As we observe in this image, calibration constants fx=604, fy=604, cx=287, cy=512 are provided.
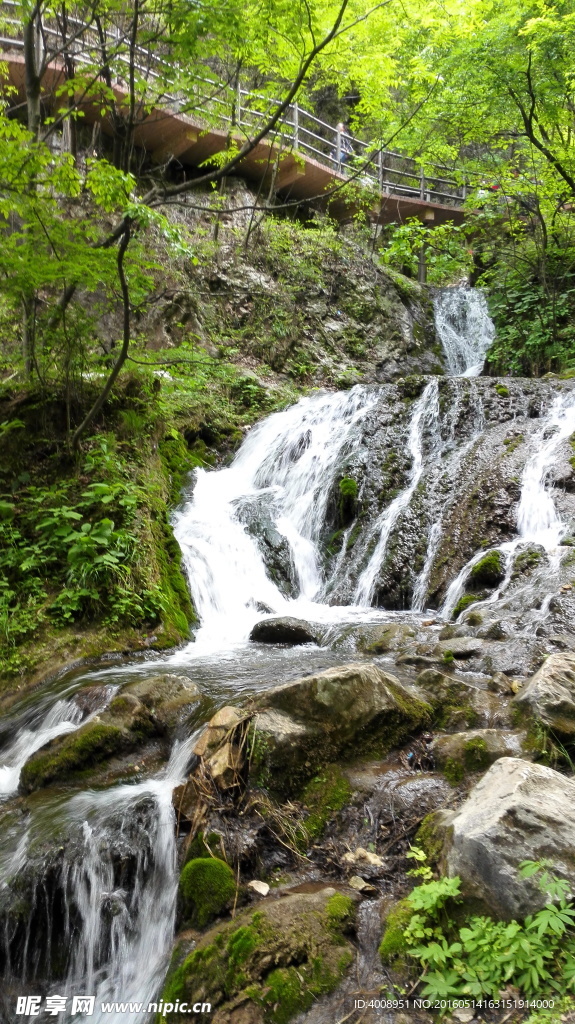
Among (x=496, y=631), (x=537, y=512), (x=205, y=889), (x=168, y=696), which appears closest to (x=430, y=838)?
(x=205, y=889)

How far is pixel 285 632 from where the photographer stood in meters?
6.30

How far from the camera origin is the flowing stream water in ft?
9.89

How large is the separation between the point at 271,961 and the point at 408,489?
275 inches

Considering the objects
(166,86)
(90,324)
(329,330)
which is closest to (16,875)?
(90,324)

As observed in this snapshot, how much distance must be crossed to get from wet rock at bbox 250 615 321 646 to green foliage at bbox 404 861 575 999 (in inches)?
159

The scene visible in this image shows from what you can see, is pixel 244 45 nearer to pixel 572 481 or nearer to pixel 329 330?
pixel 572 481

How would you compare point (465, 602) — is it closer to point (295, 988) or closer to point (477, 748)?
point (477, 748)

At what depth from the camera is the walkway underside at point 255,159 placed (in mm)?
11782

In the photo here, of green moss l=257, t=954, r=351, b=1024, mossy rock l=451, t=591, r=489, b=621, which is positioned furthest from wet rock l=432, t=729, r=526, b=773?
mossy rock l=451, t=591, r=489, b=621

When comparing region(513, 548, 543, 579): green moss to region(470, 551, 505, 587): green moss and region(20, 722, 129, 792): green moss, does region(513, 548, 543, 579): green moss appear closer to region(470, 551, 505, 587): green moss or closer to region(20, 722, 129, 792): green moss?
region(470, 551, 505, 587): green moss

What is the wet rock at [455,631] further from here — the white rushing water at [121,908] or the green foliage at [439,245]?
the green foliage at [439,245]

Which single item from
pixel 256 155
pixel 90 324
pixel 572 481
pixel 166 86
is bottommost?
pixel 572 481

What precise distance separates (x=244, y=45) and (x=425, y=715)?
5978 mm

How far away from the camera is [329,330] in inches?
610
